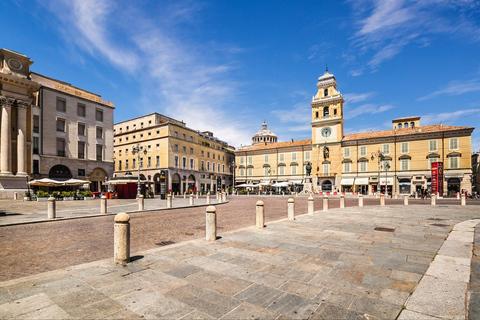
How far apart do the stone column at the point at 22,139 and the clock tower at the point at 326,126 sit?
47.8 meters

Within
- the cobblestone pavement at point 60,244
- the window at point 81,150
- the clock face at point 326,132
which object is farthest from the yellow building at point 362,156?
the cobblestone pavement at point 60,244

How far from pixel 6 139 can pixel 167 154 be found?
2389cm

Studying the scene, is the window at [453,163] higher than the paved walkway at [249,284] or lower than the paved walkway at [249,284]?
higher

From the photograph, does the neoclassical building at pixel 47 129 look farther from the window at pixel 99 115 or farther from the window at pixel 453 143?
the window at pixel 453 143

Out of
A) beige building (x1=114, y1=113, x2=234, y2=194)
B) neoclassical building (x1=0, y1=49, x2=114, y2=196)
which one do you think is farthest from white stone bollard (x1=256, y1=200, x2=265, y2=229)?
beige building (x1=114, y1=113, x2=234, y2=194)

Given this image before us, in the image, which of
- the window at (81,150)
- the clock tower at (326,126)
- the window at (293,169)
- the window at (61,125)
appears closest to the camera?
the window at (61,125)

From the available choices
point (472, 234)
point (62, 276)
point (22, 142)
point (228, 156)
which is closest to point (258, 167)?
point (228, 156)

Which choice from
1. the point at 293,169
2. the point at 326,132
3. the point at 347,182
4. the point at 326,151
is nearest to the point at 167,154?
the point at 293,169

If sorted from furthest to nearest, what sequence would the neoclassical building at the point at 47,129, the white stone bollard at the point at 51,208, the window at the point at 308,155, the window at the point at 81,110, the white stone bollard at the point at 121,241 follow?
the window at the point at 308,155 → the window at the point at 81,110 → the neoclassical building at the point at 47,129 → the white stone bollard at the point at 51,208 → the white stone bollard at the point at 121,241

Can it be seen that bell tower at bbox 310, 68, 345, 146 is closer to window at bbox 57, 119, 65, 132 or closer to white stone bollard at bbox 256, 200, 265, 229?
window at bbox 57, 119, 65, 132

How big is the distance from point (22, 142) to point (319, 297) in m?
36.6

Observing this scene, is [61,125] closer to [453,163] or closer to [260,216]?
[260,216]

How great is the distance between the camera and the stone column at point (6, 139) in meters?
27.2

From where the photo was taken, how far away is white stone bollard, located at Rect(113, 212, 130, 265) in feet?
16.9
